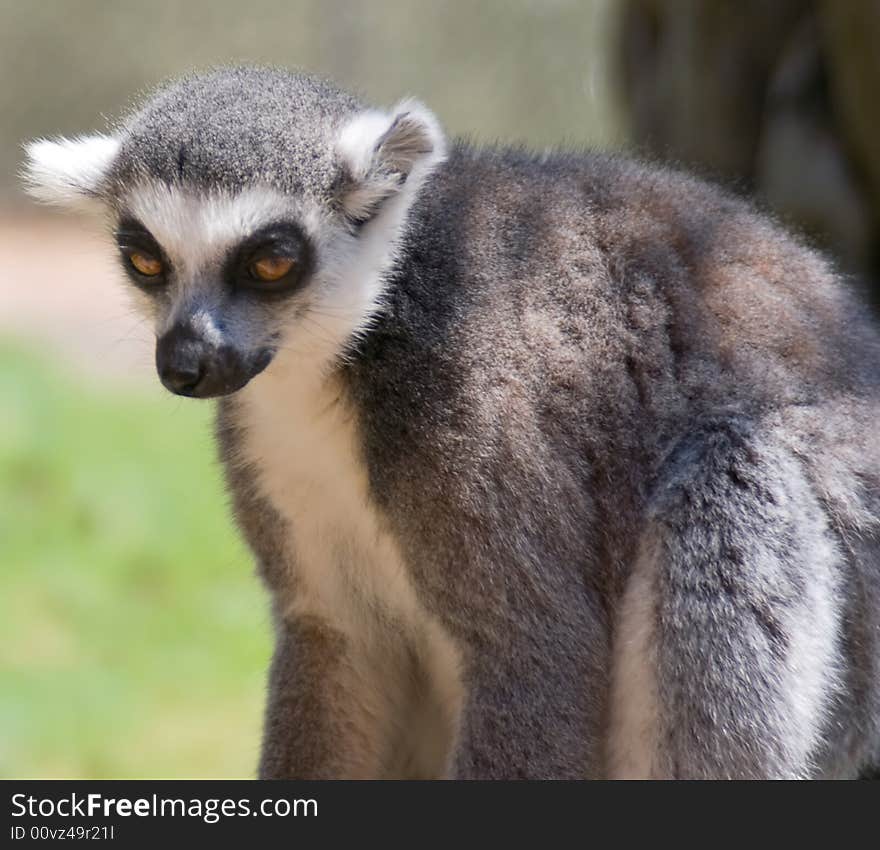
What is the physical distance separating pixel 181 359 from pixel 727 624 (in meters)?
1.71

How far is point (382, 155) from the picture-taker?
162 inches

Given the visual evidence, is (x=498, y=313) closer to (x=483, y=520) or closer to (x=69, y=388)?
(x=483, y=520)

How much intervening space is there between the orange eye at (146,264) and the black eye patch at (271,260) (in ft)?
0.82

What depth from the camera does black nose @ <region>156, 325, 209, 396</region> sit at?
3748 millimetres

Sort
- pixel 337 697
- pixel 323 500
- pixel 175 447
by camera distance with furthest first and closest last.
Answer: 1. pixel 175 447
2. pixel 337 697
3. pixel 323 500

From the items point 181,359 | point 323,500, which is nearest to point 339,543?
point 323,500

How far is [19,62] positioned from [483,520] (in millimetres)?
15246

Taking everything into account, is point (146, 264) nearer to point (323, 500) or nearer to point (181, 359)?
point (181, 359)

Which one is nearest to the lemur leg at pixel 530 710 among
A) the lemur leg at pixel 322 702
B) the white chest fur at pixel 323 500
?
the white chest fur at pixel 323 500

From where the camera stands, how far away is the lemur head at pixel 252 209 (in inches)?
152

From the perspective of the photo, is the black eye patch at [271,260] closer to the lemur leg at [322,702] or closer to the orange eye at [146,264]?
the orange eye at [146,264]

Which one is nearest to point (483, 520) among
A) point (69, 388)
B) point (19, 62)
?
point (69, 388)

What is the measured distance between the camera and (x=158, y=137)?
406 centimetres

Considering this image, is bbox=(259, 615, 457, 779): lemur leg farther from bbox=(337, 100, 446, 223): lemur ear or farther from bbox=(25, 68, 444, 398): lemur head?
bbox=(337, 100, 446, 223): lemur ear
